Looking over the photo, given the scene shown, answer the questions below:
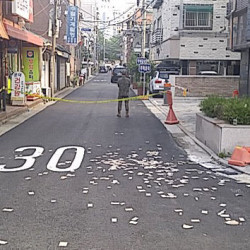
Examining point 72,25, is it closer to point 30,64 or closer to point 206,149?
point 30,64

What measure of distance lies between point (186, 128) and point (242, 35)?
5490 mm

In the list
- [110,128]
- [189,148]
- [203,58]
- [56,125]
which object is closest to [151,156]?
[189,148]

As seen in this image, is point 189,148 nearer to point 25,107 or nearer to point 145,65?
point 25,107

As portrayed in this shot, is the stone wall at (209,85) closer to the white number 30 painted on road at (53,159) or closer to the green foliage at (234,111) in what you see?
the green foliage at (234,111)

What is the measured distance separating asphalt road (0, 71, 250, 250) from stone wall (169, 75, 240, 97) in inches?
608

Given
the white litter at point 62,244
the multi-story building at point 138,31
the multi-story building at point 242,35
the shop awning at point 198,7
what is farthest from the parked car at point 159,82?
the white litter at point 62,244

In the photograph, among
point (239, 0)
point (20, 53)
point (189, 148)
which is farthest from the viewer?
point (20, 53)

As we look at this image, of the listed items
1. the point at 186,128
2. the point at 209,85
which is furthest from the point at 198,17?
the point at 186,128

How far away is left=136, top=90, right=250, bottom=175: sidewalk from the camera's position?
10.3 meters

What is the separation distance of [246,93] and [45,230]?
14716 mm

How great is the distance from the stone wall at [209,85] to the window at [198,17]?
644 centimetres

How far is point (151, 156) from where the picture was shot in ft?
33.9

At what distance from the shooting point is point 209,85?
27750 millimetres

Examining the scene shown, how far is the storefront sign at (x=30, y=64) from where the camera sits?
2494 cm
